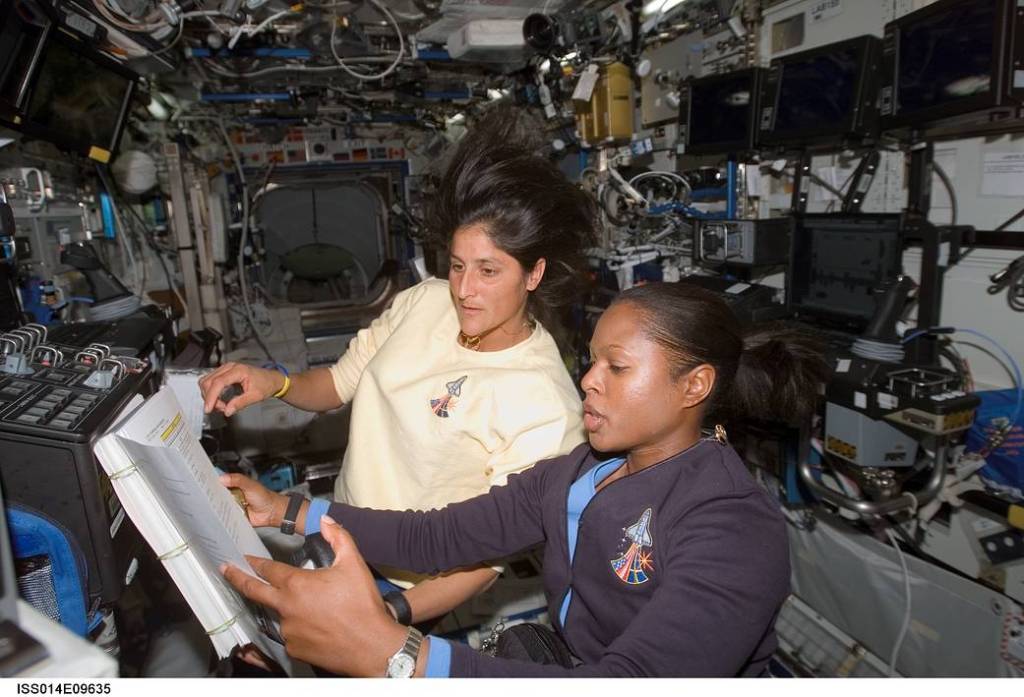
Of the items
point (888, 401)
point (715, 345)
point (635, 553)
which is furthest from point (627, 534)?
point (888, 401)

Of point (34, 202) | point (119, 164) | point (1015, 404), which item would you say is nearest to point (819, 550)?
point (1015, 404)

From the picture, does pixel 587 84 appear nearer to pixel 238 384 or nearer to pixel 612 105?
pixel 612 105

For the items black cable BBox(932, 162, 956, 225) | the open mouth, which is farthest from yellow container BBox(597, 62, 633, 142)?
the open mouth

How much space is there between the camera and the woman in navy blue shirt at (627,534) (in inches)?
39.9

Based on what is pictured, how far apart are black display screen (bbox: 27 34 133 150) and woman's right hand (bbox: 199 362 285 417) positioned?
1699mm

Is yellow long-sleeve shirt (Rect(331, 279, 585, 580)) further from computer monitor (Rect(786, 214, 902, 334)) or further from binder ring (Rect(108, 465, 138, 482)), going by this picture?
computer monitor (Rect(786, 214, 902, 334))

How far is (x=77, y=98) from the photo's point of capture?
292 centimetres

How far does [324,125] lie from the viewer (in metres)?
6.62

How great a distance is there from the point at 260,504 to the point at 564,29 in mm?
3275

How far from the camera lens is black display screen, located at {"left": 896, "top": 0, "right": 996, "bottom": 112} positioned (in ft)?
6.67

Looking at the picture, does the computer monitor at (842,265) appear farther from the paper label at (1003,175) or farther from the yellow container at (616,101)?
the yellow container at (616,101)

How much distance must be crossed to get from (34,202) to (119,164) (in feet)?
6.48

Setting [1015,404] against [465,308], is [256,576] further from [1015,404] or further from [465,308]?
[1015,404]

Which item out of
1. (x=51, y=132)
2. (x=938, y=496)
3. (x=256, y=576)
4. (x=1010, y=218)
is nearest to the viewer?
(x=256, y=576)
